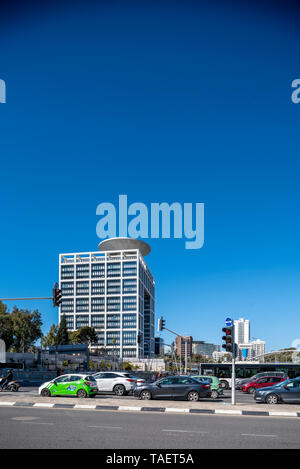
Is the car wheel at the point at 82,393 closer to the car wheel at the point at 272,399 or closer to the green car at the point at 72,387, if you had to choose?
the green car at the point at 72,387

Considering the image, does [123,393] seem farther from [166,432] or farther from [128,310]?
[128,310]

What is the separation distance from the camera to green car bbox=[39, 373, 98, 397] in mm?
25641

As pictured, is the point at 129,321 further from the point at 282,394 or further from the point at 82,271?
the point at 282,394

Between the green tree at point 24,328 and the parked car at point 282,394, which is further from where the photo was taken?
the green tree at point 24,328

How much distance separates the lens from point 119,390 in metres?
30.1

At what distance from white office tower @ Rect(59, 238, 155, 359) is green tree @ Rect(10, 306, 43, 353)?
209ft

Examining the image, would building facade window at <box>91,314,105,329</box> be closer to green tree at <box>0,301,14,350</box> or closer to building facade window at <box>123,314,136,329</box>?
building facade window at <box>123,314,136,329</box>

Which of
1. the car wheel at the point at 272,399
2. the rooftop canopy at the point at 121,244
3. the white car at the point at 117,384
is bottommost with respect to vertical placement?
the white car at the point at 117,384

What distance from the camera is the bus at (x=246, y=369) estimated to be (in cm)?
4719

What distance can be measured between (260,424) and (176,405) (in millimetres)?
6976

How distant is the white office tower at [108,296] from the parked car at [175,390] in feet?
509

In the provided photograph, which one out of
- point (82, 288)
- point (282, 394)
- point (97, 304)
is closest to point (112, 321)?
point (97, 304)

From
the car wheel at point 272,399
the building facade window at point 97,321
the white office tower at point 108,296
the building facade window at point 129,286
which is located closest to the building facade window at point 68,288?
the white office tower at point 108,296
